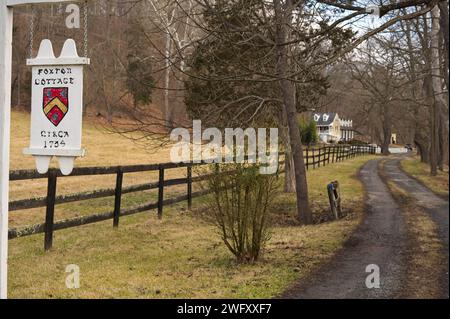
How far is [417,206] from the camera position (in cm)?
1349

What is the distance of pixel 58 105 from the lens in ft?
14.6

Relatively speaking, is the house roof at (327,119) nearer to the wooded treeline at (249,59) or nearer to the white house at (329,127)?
the white house at (329,127)

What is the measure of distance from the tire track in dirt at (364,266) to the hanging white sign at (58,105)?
277 centimetres

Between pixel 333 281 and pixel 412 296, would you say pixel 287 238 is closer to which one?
pixel 333 281

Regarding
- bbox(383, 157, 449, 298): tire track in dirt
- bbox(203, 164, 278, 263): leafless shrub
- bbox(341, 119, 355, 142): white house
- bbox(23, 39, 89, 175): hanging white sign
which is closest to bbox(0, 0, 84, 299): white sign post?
bbox(23, 39, 89, 175): hanging white sign

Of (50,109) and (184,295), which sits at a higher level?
(50,109)

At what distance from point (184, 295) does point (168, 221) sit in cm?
595

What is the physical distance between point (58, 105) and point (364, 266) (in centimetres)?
454

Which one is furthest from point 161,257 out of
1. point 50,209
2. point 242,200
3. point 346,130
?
point 346,130

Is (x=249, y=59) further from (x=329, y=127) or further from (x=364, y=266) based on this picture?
(x=329, y=127)

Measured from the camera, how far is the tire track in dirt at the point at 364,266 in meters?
5.57

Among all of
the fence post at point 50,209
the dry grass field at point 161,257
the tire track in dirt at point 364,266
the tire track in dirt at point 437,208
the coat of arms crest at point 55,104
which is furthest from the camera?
the fence post at point 50,209

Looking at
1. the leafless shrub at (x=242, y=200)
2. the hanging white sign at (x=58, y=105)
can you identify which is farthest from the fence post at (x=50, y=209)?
the hanging white sign at (x=58, y=105)
